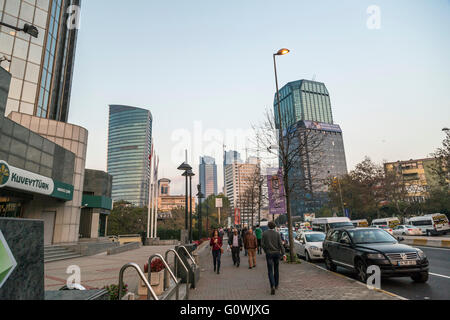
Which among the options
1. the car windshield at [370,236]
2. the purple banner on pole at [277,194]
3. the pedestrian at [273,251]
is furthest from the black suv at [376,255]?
the purple banner on pole at [277,194]

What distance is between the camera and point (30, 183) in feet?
49.7

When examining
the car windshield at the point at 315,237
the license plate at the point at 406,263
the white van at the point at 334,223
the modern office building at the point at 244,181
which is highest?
the modern office building at the point at 244,181

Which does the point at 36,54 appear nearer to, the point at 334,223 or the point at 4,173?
the point at 4,173

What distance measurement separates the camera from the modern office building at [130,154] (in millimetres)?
152500

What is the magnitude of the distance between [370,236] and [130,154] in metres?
158

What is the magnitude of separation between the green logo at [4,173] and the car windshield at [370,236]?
52.5 feet

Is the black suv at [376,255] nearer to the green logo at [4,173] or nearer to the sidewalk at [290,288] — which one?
the sidewalk at [290,288]

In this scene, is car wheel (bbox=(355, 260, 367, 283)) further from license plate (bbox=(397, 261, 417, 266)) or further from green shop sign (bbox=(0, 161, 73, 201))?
green shop sign (bbox=(0, 161, 73, 201))

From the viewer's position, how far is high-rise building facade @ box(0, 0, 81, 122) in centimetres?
2653

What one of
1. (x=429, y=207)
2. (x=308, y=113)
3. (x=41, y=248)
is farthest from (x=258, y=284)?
(x=308, y=113)

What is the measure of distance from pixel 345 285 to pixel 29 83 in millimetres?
34587

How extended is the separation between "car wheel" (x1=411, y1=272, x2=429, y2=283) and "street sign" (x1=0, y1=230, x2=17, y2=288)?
30.6 feet

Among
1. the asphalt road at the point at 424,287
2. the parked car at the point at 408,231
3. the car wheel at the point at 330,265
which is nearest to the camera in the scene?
the asphalt road at the point at 424,287
